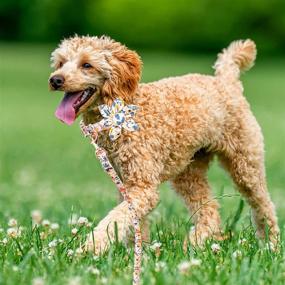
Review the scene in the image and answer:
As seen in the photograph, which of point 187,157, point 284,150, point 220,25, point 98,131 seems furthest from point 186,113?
point 220,25

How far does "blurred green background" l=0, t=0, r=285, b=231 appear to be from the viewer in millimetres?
9680

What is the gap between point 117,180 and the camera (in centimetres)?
448

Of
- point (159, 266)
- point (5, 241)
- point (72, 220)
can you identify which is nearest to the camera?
point (159, 266)

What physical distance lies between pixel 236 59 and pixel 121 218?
2.10m

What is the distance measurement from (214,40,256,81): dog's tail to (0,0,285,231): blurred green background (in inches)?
36.1

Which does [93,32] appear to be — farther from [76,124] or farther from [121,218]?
[121,218]

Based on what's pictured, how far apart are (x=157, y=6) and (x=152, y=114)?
115 feet

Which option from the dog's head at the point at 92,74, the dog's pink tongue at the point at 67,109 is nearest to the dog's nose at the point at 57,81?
the dog's head at the point at 92,74

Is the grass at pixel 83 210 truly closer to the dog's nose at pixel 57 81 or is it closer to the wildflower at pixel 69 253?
the wildflower at pixel 69 253

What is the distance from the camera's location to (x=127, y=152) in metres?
5.08

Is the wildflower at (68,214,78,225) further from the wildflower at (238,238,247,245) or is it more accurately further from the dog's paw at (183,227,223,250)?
the wildflower at (238,238,247,245)

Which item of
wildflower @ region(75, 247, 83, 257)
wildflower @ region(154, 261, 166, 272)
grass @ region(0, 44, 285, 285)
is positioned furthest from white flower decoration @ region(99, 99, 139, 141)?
wildflower @ region(154, 261, 166, 272)

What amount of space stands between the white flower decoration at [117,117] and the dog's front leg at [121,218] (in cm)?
35

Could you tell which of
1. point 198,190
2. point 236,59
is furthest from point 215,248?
point 236,59
